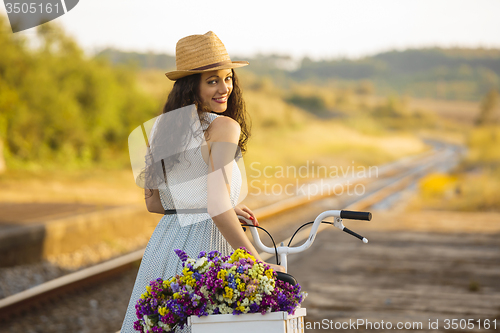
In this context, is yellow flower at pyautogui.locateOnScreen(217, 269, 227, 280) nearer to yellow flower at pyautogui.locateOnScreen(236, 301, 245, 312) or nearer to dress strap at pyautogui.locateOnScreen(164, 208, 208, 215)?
yellow flower at pyautogui.locateOnScreen(236, 301, 245, 312)

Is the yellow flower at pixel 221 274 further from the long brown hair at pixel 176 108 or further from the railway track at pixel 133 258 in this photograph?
the railway track at pixel 133 258

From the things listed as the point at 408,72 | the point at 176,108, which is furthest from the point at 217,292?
the point at 408,72

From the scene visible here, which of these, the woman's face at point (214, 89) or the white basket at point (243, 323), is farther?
the woman's face at point (214, 89)

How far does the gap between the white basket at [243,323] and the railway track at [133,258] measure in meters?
3.81

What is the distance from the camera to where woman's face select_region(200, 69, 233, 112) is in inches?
81.8

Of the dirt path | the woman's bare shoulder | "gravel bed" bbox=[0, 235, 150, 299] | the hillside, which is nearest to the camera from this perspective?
the woman's bare shoulder

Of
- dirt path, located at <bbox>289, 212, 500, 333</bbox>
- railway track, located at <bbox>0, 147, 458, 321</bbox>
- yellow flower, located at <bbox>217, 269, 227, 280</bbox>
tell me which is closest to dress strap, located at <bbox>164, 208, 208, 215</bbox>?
yellow flower, located at <bbox>217, 269, 227, 280</bbox>

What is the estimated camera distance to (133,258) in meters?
7.01

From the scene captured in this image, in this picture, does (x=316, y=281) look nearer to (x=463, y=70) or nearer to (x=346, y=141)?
(x=346, y=141)

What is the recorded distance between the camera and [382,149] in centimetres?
3703

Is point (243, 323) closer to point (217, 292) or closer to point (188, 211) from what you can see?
point (217, 292)

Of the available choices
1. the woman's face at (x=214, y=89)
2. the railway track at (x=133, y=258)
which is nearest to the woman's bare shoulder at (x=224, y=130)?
the woman's face at (x=214, y=89)

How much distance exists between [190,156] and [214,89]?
0.30 m

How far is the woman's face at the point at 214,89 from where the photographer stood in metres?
2.08
